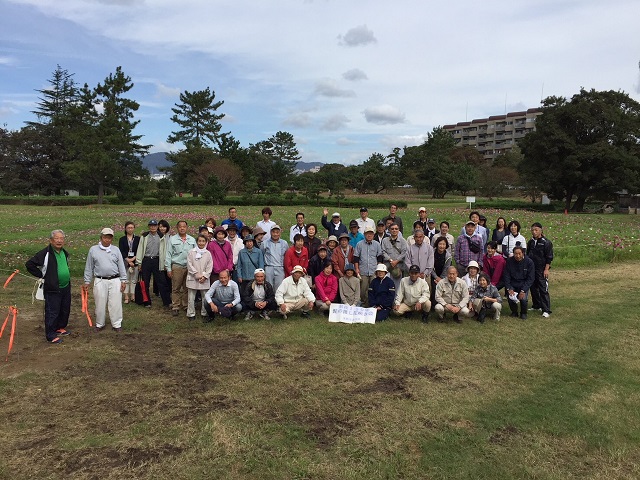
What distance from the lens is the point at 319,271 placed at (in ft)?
27.3

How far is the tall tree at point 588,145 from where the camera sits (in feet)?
121

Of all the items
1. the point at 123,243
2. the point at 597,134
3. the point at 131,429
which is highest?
the point at 597,134

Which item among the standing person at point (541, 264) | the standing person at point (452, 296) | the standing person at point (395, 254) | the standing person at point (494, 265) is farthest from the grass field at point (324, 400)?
the standing person at point (395, 254)

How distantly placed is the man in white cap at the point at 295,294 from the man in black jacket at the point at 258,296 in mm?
188

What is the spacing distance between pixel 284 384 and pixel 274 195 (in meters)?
41.6

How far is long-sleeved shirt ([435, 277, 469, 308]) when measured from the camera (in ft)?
25.4

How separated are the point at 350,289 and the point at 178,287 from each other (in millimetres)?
3308

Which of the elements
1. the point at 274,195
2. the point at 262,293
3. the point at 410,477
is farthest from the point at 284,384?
the point at 274,195

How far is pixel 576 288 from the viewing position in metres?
10.5

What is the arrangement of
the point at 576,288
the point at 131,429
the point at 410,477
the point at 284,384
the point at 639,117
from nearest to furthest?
1. the point at 410,477
2. the point at 131,429
3. the point at 284,384
4. the point at 576,288
5. the point at 639,117

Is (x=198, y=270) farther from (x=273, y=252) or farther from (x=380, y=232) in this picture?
(x=380, y=232)

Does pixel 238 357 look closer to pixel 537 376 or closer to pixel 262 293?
pixel 262 293

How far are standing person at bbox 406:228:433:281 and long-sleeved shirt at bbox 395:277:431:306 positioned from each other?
408 millimetres

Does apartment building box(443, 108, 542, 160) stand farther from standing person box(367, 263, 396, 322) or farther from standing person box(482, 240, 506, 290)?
standing person box(367, 263, 396, 322)
